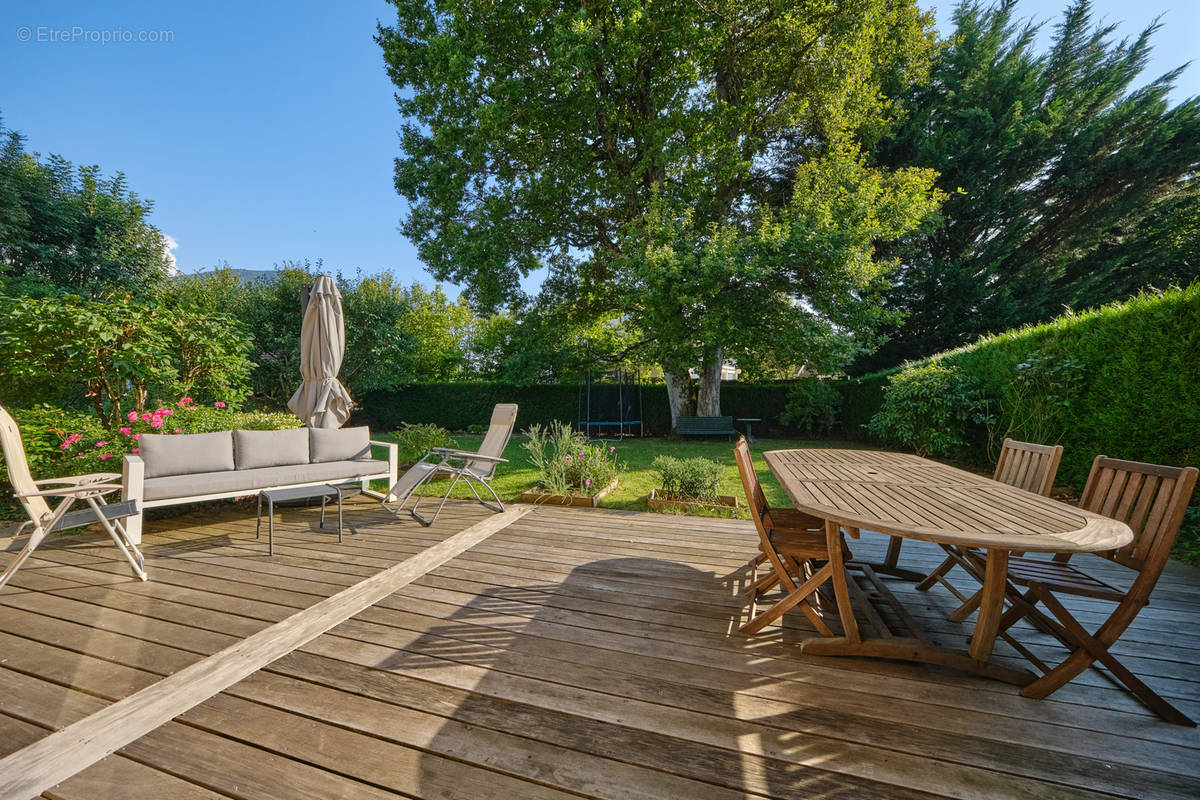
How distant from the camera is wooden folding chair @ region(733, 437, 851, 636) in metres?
2.09

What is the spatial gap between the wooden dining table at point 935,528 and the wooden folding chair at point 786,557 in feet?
0.36

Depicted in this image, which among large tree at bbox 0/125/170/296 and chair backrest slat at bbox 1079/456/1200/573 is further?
large tree at bbox 0/125/170/296

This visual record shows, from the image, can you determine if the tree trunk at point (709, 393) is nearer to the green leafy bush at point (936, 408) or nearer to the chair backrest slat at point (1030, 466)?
the green leafy bush at point (936, 408)

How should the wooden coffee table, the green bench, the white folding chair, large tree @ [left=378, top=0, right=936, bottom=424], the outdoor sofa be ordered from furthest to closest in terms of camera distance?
the green bench
large tree @ [left=378, top=0, right=936, bottom=424]
the outdoor sofa
the wooden coffee table
the white folding chair

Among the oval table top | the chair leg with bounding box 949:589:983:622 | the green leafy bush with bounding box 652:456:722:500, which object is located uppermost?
the oval table top

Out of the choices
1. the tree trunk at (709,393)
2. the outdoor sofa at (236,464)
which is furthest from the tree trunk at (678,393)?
the outdoor sofa at (236,464)

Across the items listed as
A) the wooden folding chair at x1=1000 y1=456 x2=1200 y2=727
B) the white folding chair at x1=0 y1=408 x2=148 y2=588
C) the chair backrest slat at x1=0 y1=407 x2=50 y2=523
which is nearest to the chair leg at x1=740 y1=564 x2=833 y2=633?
the wooden folding chair at x1=1000 y1=456 x2=1200 y2=727

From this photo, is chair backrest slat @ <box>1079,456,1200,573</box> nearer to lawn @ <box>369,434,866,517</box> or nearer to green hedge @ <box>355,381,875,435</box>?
lawn @ <box>369,434,866,517</box>

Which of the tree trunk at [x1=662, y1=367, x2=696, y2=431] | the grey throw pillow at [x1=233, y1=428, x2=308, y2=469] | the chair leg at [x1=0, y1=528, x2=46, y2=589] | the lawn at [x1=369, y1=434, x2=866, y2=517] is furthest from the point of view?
the tree trunk at [x1=662, y1=367, x2=696, y2=431]

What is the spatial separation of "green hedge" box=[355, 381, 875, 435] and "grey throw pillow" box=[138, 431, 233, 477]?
8.88 meters

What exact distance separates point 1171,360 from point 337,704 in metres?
6.48

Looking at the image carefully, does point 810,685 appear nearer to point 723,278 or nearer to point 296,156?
point 723,278

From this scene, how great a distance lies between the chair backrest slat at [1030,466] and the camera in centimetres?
248

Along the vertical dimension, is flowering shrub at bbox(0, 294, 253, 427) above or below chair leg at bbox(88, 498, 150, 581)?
above
